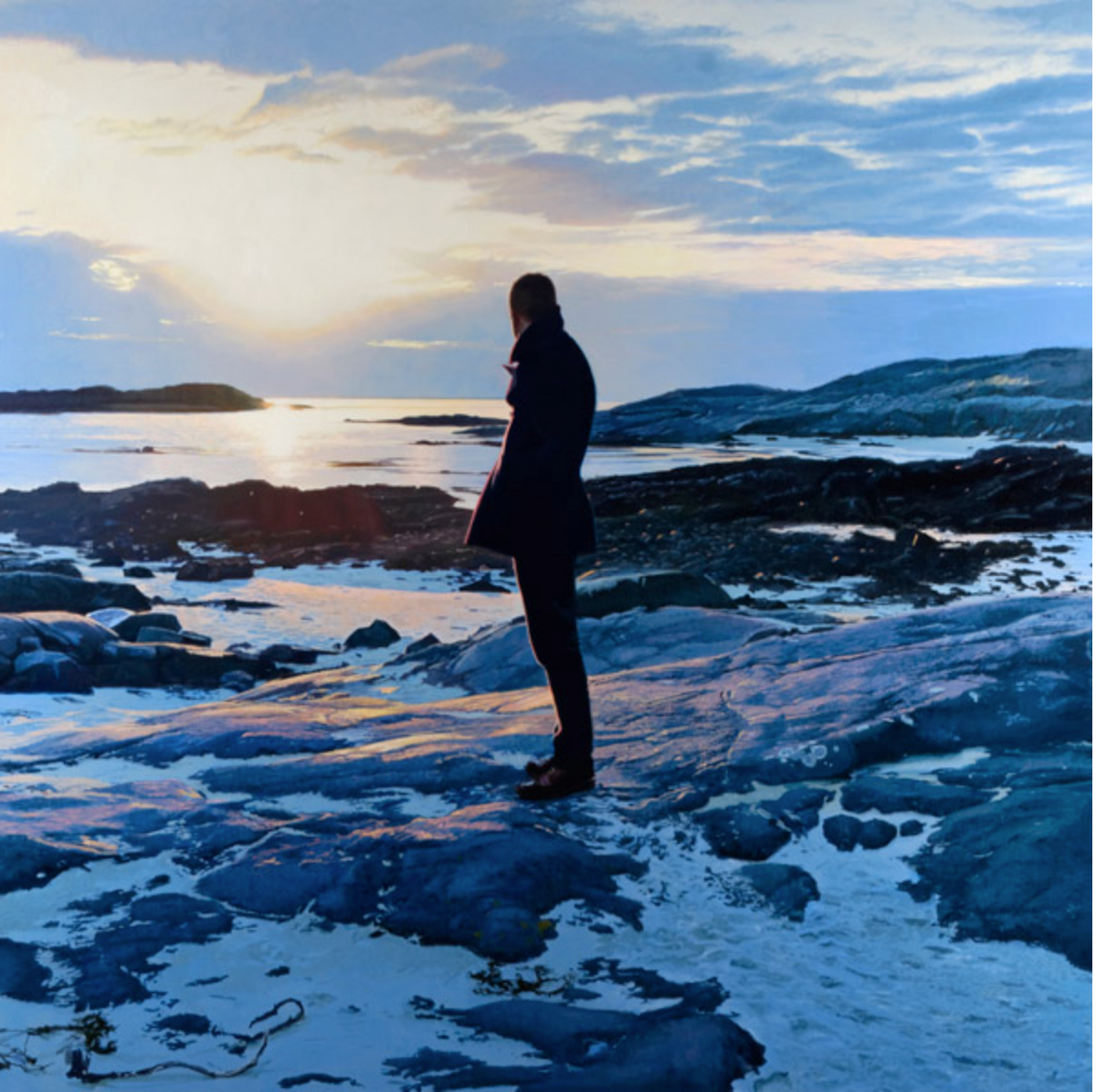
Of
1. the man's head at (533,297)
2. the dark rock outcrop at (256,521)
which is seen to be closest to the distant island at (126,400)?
the dark rock outcrop at (256,521)

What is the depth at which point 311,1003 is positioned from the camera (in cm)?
240

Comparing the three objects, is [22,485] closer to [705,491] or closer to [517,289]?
[705,491]

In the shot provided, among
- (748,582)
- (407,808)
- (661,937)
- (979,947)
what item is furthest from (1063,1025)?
(748,582)

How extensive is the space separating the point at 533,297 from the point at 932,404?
534 cm

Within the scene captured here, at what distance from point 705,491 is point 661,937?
5224 millimetres

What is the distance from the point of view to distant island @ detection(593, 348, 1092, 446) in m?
7.43

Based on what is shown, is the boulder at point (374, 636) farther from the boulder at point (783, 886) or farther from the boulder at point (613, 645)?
the boulder at point (783, 886)

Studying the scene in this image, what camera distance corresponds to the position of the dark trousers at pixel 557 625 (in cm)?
319

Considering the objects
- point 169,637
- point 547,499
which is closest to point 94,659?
point 169,637

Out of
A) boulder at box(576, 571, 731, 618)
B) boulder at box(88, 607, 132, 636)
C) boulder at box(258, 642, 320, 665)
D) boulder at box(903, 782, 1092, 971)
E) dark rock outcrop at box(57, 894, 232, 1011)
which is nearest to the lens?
dark rock outcrop at box(57, 894, 232, 1011)

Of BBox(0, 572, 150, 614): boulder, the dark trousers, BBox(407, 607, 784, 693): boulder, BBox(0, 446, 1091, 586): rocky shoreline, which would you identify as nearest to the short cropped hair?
the dark trousers

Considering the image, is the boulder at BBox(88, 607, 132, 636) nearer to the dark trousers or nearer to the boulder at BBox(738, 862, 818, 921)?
the dark trousers

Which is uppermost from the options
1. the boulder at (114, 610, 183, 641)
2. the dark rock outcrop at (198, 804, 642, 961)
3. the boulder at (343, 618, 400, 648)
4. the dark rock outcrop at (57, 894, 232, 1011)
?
the boulder at (114, 610, 183, 641)

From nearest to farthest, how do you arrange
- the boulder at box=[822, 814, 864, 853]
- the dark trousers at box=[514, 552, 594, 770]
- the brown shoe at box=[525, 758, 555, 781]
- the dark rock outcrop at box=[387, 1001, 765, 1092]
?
the dark rock outcrop at box=[387, 1001, 765, 1092] → the boulder at box=[822, 814, 864, 853] → the dark trousers at box=[514, 552, 594, 770] → the brown shoe at box=[525, 758, 555, 781]
